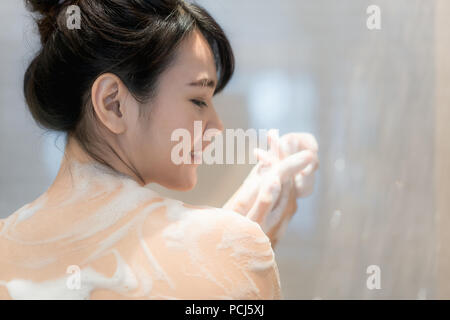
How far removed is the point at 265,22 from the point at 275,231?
0.54 metres

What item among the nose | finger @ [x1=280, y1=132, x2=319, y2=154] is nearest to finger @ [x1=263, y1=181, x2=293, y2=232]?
finger @ [x1=280, y1=132, x2=319, y2=154]

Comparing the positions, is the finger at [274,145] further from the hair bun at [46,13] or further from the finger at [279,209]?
the hair bun at [46,13]

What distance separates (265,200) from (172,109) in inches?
11.9

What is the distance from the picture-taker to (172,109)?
72 centimetres

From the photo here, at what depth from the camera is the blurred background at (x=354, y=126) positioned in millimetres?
1225

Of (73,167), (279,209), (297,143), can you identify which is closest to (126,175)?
(73,167)

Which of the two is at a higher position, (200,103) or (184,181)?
(200,103)

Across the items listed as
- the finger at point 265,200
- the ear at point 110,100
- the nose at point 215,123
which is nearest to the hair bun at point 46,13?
the ear at point 110,100

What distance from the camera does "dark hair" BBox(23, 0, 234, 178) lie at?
2.23ft

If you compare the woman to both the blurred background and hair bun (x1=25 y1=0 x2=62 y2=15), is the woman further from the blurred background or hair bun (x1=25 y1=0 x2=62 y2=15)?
the blurred background

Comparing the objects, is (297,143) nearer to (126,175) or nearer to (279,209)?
(279,209)

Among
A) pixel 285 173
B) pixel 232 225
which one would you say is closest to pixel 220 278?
pixel 232 225

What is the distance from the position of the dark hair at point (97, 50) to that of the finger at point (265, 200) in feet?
1.10

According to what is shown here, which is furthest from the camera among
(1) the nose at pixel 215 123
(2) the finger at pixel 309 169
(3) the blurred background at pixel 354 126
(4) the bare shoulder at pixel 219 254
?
(3) the blurred background at pixel 354 126
